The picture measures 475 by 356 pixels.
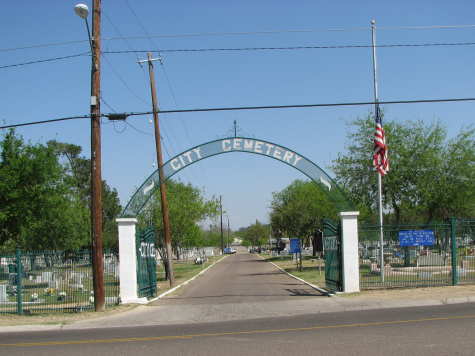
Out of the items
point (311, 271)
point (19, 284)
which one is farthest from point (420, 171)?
point (19, 284)

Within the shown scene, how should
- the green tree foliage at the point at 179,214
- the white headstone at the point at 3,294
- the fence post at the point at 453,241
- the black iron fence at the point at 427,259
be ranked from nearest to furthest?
the white headstone at the point at 3,294
the fence post at the point at 453,241
the black iron fence at the point at 427,259
the green tree foliage at the point at 179,214

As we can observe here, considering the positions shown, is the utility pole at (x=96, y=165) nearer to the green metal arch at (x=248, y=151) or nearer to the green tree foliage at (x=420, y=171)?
the green metal arch at (x=248, y=151)

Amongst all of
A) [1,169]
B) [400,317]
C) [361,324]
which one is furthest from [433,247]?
[1,169]

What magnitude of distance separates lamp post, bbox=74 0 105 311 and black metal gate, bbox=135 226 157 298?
2.38m

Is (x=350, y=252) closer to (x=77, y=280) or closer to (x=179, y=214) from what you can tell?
Result: (x=77, y=280)

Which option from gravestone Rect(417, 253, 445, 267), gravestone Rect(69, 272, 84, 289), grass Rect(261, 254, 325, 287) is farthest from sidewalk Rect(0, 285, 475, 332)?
grass Rect(261, 254, 325, 287)

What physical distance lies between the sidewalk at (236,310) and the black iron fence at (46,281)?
1365mm

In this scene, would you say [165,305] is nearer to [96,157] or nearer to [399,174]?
[96,157]

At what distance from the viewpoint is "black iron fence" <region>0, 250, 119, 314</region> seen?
17.2 m

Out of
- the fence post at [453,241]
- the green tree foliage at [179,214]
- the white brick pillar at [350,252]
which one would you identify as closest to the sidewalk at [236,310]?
the white brick pillar at [350,252]

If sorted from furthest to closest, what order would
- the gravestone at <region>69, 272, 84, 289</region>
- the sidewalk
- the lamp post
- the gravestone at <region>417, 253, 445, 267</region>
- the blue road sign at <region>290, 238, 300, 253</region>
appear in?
the blue road sign at <region>290, 238, 300, 253</region>, the gravestone at <region>417, 253, 445, 267</region>, the gravestone at <region>69, 272, 84, 289</region>, the lamp post, the sidewalk

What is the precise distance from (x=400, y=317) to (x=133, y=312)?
8076 mm

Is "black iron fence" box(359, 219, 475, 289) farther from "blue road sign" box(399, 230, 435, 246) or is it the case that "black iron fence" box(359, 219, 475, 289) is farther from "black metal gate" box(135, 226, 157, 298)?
"black metal gate" box(135, 226, 157, 298)

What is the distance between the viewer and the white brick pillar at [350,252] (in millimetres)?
18531
